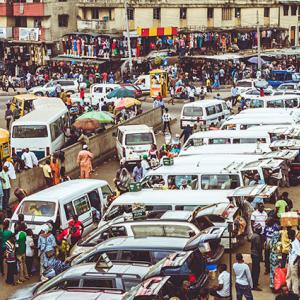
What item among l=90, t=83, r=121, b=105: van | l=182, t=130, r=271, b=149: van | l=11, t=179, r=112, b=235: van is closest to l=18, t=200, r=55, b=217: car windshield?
l=11, t=179, r=112, b=235: van

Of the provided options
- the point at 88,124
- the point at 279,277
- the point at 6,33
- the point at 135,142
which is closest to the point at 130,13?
the point at 6,33

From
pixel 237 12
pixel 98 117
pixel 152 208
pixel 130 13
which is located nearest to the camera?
pixel 152 208

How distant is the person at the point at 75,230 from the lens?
783 inches

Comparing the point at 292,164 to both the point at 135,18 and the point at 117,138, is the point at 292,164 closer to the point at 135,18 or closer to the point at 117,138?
the point at 117,138

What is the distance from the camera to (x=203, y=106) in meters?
37.6

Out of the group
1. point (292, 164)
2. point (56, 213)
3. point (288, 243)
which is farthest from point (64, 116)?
point (288, 243)

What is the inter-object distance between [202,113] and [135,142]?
7028 millimetres

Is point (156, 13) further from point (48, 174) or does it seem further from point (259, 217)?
point (259, 217)

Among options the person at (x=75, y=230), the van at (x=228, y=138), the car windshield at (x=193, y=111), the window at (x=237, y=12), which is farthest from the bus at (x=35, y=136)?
the window at (x=237, y=12)

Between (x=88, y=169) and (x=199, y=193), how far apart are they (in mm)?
8461

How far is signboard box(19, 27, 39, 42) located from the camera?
66688 mm

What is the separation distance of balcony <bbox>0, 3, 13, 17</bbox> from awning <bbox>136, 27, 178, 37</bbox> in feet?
38.4

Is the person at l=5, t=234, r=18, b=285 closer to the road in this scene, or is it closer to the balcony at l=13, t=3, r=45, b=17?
the road

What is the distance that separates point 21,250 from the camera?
62.9 ft
